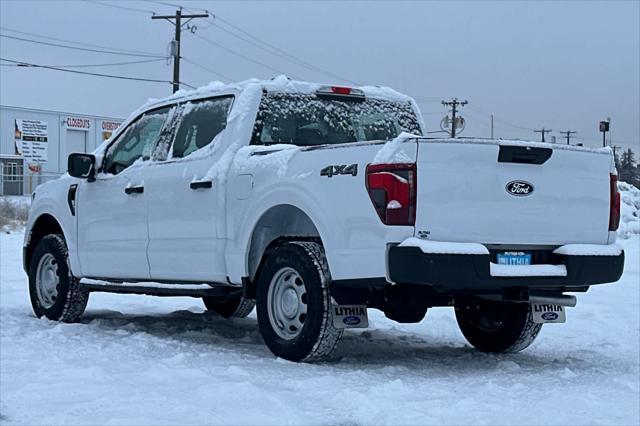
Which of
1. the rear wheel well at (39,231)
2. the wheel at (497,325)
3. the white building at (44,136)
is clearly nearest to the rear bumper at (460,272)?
the wheel at (497,325)

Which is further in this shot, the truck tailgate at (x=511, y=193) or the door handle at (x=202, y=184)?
the door handle at (x=202, y=184)

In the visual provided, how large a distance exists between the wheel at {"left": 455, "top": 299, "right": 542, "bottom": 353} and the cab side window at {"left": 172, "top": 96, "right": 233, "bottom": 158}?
2.29m

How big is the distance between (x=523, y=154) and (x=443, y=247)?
86 centimetres

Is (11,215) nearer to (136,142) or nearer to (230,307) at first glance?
(230,307)

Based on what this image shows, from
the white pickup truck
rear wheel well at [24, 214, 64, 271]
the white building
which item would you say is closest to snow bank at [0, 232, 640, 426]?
the white pickup truck

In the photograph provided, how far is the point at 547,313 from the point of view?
6.75 m

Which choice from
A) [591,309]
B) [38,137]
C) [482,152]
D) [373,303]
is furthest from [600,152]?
[38,137]

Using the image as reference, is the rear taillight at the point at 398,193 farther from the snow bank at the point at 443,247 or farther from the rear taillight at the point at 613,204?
the rear taillight at the point at 613,204

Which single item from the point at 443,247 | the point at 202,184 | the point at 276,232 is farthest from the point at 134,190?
the point at 443,247

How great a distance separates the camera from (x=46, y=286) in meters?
9.13

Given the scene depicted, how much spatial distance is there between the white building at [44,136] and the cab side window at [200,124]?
4536cm

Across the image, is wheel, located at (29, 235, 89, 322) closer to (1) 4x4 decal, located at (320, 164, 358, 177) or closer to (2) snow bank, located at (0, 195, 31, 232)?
(1) 4x4 decal, located at (320, 164, 358, 177)

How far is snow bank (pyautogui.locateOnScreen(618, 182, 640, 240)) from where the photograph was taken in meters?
18.7

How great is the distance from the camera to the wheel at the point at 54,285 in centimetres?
874
